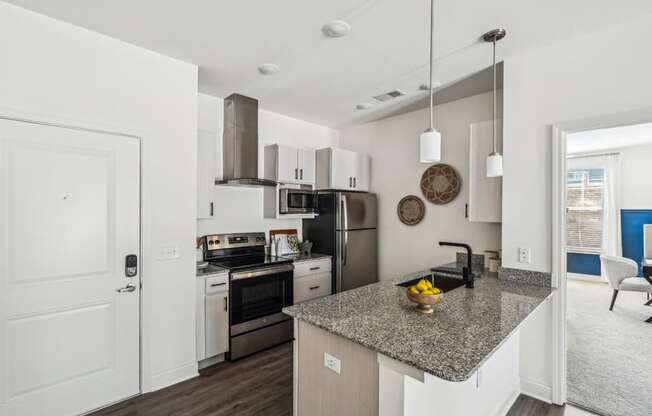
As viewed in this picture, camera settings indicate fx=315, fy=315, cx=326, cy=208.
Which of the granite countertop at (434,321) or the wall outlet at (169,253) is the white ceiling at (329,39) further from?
the granite countertop at (434,321)

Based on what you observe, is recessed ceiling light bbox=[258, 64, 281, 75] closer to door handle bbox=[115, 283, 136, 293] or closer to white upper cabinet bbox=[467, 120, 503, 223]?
white upper cabinet bbox=[467, 120, 503, 223]

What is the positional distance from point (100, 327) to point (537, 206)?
347 centimetres

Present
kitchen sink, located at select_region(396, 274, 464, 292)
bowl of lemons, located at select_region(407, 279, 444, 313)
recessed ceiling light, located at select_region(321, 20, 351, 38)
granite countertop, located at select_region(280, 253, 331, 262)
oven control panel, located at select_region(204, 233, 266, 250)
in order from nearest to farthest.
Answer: bowl of lemons, located at select_region(407, 279, 444, 313) < recessed ceiling light, located at select_region(321, 20, 351, 38) < kitchen sink, located at select_region(396, 274, 464, 292) < oven control panel, located at select_region(204, 233, 266, 250) < granite countertop, located at select_region(280, 253, 331, 262)

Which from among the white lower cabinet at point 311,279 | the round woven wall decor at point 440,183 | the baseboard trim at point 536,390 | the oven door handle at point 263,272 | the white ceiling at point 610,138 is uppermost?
the white ceiling at point 610,138

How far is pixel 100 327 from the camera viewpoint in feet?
7.64

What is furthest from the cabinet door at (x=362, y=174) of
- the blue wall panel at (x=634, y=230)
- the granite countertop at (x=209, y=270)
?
the blue wall panel at (x=634, y=230)

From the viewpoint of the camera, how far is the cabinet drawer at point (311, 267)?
3.67m

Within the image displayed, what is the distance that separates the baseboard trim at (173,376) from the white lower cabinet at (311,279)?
1.25 meters

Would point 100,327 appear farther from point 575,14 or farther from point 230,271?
point 575,14

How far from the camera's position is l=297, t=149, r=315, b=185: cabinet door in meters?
4.08

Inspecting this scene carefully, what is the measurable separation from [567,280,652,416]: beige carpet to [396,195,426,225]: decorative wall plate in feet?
6.81

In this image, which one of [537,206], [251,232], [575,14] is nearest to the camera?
[575,14]

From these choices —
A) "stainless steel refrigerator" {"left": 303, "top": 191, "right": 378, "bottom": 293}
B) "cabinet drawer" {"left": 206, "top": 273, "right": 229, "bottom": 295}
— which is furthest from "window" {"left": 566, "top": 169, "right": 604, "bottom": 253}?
"cabinet drawer" {"left": 206, "top": 273, "right": 229, "bottom": 295}

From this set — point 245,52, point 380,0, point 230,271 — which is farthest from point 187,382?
point 380,0
